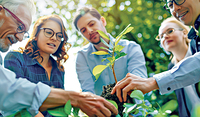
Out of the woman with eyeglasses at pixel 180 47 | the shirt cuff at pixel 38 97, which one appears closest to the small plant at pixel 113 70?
the shirt cuff at pixel 38 97

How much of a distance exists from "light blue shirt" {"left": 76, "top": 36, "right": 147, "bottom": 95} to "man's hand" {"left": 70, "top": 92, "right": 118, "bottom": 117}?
356 millimetres

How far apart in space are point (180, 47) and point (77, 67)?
96 cm

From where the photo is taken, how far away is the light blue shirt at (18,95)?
1.54 feet

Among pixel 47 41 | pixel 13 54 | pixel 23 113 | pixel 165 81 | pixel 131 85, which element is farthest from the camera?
pixel 47 41

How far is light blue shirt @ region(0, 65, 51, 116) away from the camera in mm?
469

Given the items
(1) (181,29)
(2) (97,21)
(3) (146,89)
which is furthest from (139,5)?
(3) (146,89)

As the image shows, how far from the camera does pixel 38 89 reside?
49cm

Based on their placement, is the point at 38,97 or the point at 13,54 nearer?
the point at 38,97

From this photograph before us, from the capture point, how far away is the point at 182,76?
0.71 meters

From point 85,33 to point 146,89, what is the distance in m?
0.64

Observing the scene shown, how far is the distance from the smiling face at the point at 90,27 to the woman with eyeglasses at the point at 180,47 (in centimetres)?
59

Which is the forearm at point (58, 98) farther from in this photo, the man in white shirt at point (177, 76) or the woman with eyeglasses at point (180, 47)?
the woman with eyeglasses at point (180, 47)

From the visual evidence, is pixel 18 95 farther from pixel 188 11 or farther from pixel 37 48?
pixel 188 11

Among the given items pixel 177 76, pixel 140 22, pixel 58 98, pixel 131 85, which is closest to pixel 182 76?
pixel 177 76
